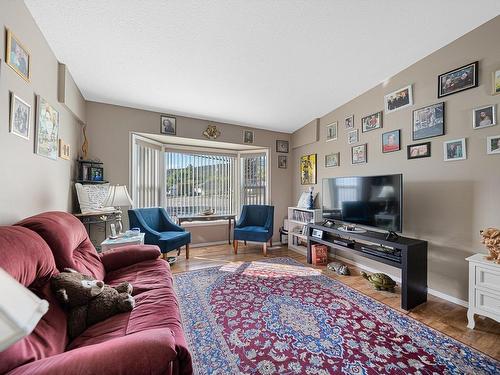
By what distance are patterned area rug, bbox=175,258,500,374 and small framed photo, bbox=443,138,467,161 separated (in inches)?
64.7

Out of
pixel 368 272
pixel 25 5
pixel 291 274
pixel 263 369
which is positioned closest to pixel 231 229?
pixel 291 274

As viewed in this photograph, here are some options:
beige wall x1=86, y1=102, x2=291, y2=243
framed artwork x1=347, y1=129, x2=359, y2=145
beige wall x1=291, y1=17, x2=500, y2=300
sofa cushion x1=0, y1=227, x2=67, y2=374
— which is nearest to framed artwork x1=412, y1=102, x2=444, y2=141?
beige wall x1=291, y1=17, x2=500, y2=300

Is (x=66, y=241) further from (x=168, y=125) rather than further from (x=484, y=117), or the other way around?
(x=484, y=117)

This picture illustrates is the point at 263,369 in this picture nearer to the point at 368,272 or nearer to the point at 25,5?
the point at 368,272

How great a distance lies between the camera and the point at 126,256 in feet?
6.70

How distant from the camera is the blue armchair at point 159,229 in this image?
305 cm

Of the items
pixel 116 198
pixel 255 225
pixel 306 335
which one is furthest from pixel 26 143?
pixel 255 225

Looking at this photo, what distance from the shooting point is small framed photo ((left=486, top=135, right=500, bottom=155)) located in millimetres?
1986

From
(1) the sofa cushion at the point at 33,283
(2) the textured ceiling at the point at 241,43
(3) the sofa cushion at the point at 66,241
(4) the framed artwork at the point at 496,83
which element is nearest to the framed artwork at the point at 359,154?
(2) the textured ceiling at the point at 241,43

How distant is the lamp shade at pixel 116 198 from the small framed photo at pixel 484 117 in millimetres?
3806

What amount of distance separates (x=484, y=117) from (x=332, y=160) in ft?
6.13

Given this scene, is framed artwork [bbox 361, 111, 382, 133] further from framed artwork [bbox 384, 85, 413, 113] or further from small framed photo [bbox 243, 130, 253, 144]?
small framed photo [bbox 243, 130, 253, 144]

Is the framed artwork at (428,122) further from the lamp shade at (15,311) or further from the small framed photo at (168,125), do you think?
the small framed photo at (168,125)

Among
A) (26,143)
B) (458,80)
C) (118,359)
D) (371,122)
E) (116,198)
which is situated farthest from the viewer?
(371,122)
